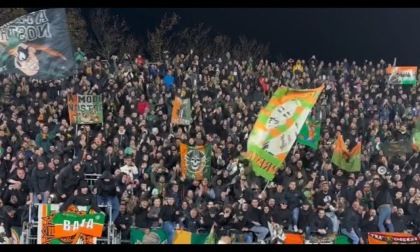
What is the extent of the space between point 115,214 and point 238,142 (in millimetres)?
5777

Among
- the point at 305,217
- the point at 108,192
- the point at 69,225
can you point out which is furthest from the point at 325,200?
the point at 69,225

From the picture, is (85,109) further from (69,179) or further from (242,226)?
(242,226)

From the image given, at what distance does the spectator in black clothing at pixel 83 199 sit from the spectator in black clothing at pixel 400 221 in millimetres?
6448

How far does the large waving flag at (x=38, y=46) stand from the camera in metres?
13.2

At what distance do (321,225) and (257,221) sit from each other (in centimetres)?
135

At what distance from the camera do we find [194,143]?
17.5 m

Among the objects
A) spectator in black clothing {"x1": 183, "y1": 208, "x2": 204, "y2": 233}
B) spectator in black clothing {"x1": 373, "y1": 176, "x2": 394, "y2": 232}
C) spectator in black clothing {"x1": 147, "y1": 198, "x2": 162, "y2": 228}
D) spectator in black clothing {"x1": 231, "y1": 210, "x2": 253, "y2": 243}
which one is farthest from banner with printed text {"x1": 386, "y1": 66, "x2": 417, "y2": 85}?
spectator in black clothing {"x1": 147, "y1": 198, "x2": 162, "y2": 228}

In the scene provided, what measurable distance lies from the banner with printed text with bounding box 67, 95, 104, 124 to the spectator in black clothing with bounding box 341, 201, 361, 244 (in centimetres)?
776

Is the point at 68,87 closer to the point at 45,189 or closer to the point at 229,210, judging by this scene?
the point at 45,189

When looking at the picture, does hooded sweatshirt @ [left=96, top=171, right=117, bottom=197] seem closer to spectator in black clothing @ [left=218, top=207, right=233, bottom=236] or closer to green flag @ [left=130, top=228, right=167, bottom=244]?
green flag @ [left=130, top=228, right=167, bottom=244]

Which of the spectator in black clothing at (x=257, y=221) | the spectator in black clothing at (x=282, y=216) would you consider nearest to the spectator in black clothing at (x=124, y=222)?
the spectator in black clothing at (x=257, y=221)

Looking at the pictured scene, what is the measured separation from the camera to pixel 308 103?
13719mm

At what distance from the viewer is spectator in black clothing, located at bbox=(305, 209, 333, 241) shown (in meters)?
13.7

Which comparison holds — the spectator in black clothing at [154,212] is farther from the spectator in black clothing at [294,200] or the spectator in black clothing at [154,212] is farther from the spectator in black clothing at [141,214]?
the spectator in black clothing at [294,200]
